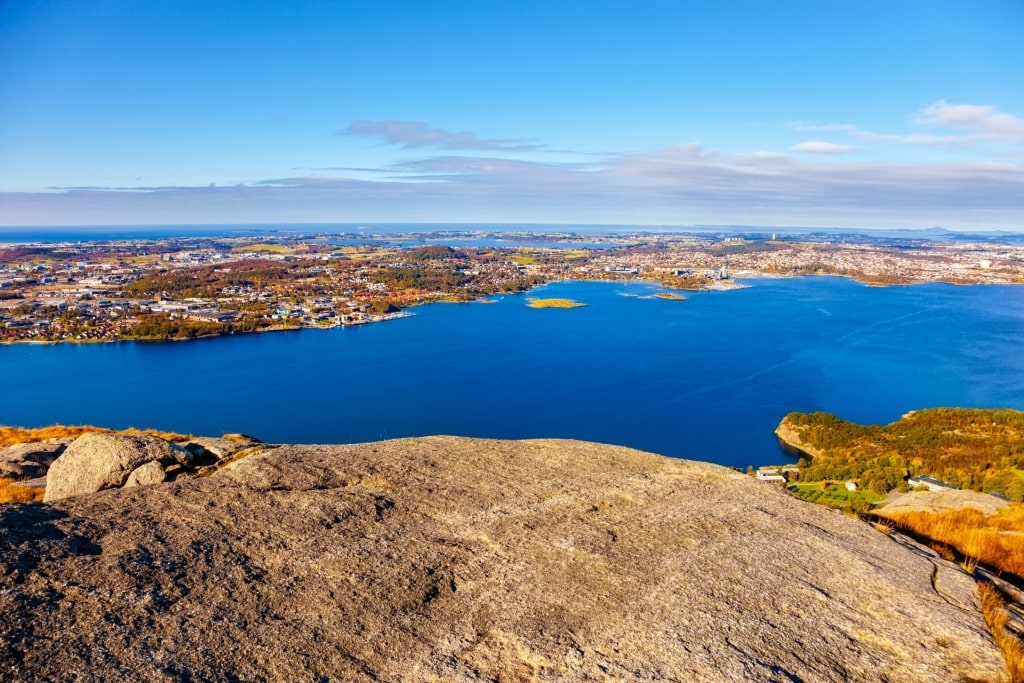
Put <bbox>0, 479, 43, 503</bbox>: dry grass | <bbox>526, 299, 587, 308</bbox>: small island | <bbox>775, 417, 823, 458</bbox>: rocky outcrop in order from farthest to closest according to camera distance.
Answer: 1. <bbox>526, 299, 587, 308</bbox>: small island
2. <bbox>775, 417, 823, 458</bbox>: rocky outcrop
3. <bbox>0, 479, 43, 503</bbox>: dry grass

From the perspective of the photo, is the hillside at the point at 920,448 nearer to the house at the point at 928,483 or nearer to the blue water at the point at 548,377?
the house at the point at 928,483

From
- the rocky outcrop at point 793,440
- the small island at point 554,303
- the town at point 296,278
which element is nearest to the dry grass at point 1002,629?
the rocky outcrop at point 793,440

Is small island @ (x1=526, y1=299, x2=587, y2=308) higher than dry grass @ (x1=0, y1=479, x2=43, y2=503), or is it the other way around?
dry grass @ (x1=0, y1=479, x2=43, y2=503)

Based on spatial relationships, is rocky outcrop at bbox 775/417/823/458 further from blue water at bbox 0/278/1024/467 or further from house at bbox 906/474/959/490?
house at bbox 906/474/959/490

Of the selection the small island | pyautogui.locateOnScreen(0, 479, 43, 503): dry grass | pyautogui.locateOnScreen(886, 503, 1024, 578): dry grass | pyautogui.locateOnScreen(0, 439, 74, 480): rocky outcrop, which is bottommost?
the small island

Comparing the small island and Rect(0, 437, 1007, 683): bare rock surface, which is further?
the small island

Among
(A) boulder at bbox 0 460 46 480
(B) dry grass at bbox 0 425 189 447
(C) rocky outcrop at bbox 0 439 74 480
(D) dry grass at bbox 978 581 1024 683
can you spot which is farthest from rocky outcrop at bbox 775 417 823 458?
(A) boulder at bbox 0 460 46 480

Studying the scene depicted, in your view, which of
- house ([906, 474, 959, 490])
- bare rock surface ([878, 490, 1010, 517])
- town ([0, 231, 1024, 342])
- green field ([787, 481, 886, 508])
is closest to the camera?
bare rock surface ([878, 490, 1010, 517])

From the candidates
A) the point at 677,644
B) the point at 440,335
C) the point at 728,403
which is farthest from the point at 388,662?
the point at 440,335
